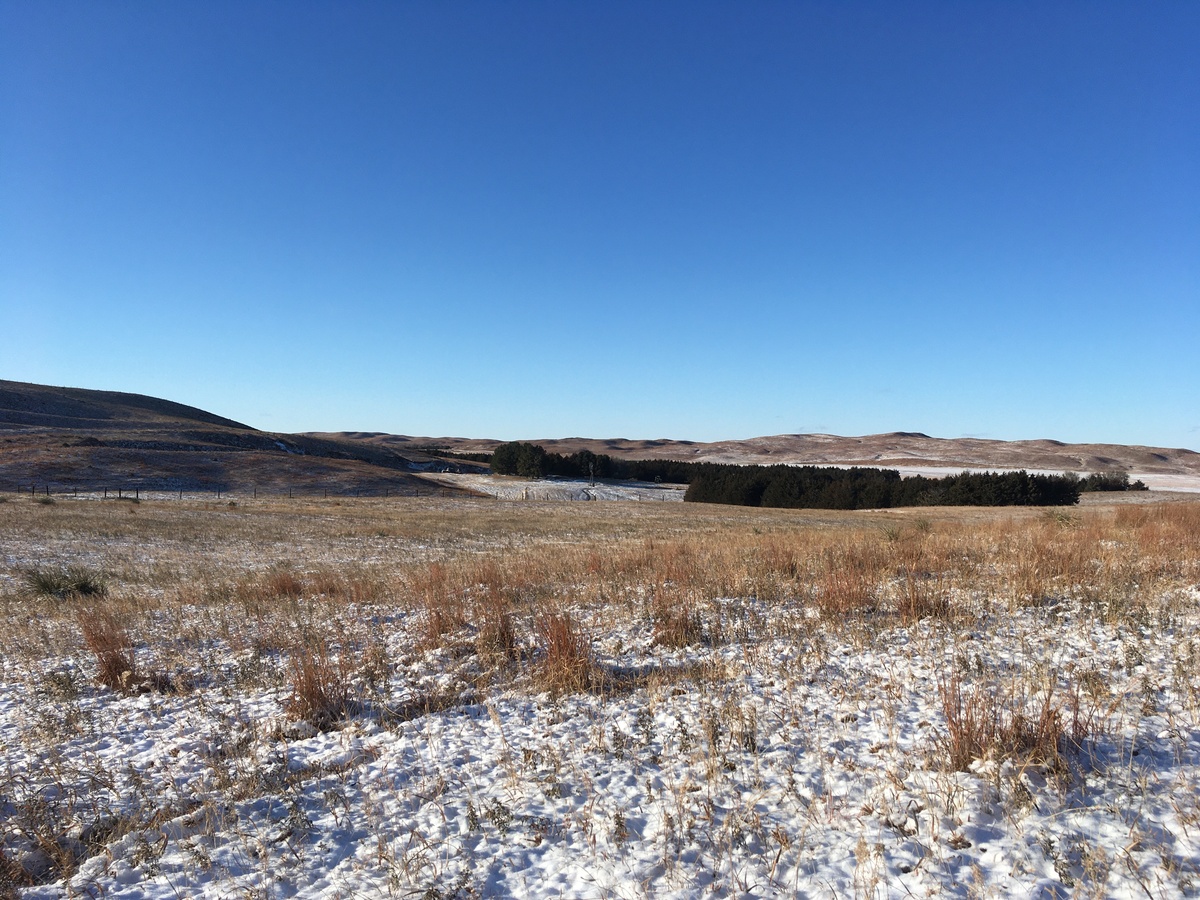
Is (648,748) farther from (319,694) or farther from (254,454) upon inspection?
(254,454)

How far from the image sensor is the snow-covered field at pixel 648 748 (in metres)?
3.21

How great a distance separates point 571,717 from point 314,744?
2018 millimetres

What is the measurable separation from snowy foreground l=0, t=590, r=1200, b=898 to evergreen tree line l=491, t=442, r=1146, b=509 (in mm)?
56703

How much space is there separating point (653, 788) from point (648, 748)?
0.49 m

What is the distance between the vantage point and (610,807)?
3.73 m

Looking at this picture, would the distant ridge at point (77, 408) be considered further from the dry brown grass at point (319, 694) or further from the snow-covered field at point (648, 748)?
the dry brown grass at point (319, 694)

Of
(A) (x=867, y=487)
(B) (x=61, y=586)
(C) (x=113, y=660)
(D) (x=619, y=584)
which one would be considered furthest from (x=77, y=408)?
(D) (x=619, y=584)

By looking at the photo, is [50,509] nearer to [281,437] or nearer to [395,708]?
[395,708]

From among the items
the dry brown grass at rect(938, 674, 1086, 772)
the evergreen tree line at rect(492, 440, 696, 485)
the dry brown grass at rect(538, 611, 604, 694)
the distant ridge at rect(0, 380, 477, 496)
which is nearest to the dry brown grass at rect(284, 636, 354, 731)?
the dry brown grass at rect(538, 611, 604, 694)

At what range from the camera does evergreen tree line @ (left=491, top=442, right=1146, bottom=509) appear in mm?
55219

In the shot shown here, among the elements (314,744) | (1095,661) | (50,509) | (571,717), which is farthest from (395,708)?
(50,509)

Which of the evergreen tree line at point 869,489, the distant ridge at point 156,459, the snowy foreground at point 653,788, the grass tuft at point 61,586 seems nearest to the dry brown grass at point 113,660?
the snowy foreground at point 653,788

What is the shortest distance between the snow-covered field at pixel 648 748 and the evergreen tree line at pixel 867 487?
53811 mm

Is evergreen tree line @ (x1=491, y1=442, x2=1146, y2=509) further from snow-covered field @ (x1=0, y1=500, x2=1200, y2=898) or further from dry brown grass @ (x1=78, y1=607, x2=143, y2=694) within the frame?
dry brown grass @ (x1=78, y1=607, x2=143, y2=694)
